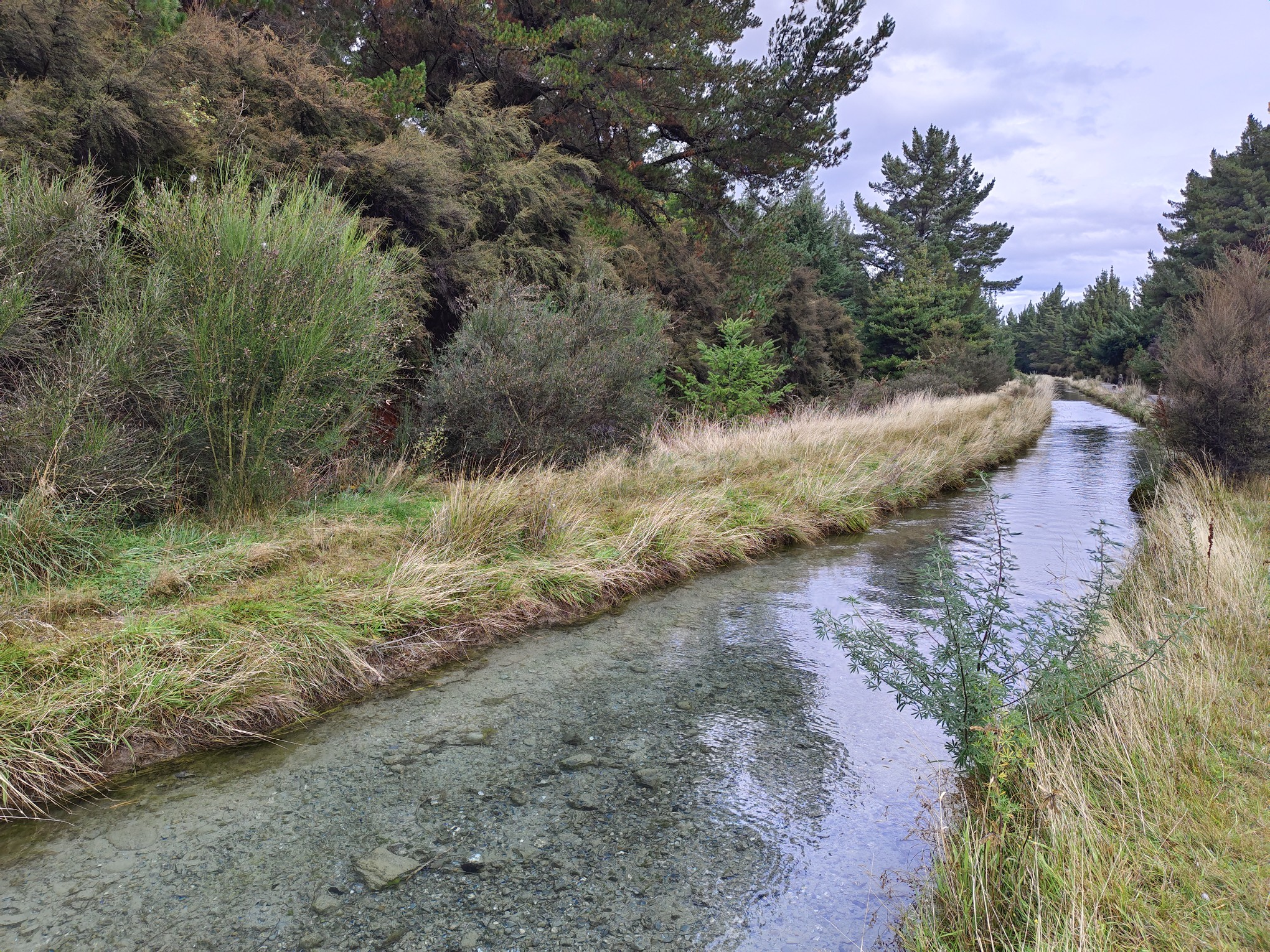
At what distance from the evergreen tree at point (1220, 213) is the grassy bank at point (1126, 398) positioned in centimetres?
356

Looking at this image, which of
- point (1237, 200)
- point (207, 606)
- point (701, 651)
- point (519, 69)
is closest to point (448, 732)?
point (207, 606)

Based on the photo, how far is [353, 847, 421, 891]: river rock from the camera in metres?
2.74

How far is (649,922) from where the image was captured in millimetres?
2559

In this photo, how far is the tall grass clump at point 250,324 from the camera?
5215 millimetres

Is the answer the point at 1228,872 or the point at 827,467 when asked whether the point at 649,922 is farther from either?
the point at 827,467

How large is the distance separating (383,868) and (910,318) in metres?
31.0

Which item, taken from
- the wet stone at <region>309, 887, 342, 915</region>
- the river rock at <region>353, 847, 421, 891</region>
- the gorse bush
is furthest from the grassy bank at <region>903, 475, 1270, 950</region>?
the gorse bush

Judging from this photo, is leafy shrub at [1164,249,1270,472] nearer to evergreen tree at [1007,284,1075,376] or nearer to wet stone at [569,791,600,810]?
wet stone at [569,791,600,810]

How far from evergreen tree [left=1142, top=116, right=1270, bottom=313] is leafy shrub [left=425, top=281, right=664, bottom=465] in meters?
29.3

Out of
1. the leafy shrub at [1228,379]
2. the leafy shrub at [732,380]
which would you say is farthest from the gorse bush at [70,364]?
the leafy shrub at [1228,379]

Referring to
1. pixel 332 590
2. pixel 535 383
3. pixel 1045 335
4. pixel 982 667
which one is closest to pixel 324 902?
pixel 332 590

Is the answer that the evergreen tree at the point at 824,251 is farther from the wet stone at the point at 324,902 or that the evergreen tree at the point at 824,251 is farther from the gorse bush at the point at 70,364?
the wet stone at the point at 324,902

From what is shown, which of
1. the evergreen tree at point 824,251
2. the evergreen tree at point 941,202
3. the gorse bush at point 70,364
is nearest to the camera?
the gorse bush at point 70,364

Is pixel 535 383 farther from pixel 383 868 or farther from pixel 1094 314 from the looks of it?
pixel 1094 314
